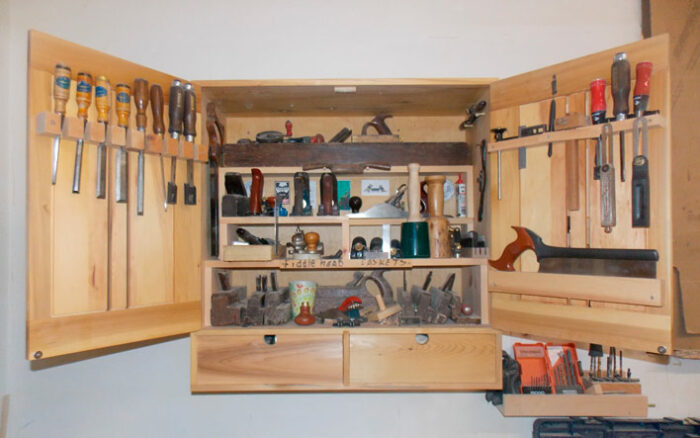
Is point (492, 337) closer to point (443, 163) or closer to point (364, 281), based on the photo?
point (364, 281)

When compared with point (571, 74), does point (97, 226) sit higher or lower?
lower

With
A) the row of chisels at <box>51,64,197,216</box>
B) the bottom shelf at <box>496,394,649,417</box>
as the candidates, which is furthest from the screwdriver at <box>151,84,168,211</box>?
the bottom shelf at <box>496,394,649,417</box>

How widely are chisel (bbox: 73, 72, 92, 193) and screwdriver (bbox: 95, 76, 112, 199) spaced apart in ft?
0.11

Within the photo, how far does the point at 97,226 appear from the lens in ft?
3.84

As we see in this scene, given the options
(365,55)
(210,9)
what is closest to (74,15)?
(210,9)

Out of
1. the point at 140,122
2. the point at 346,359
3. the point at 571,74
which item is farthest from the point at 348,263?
the point at 571,74

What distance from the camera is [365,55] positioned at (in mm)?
1843

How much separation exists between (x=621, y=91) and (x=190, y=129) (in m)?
1.35

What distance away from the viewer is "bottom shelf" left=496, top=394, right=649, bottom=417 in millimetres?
1499

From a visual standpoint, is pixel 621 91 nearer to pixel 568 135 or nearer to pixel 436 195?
pixel 568 135

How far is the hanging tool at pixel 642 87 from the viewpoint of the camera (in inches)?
42.4

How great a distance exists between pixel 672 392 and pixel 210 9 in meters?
2.67

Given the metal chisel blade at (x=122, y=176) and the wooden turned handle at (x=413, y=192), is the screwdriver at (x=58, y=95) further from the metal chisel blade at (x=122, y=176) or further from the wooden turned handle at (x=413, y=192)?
the wooden turned handle at (x=413, y=192)

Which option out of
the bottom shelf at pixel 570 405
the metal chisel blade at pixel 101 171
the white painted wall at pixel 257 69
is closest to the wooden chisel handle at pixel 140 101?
the metal chisel blade at pixel 101 171
